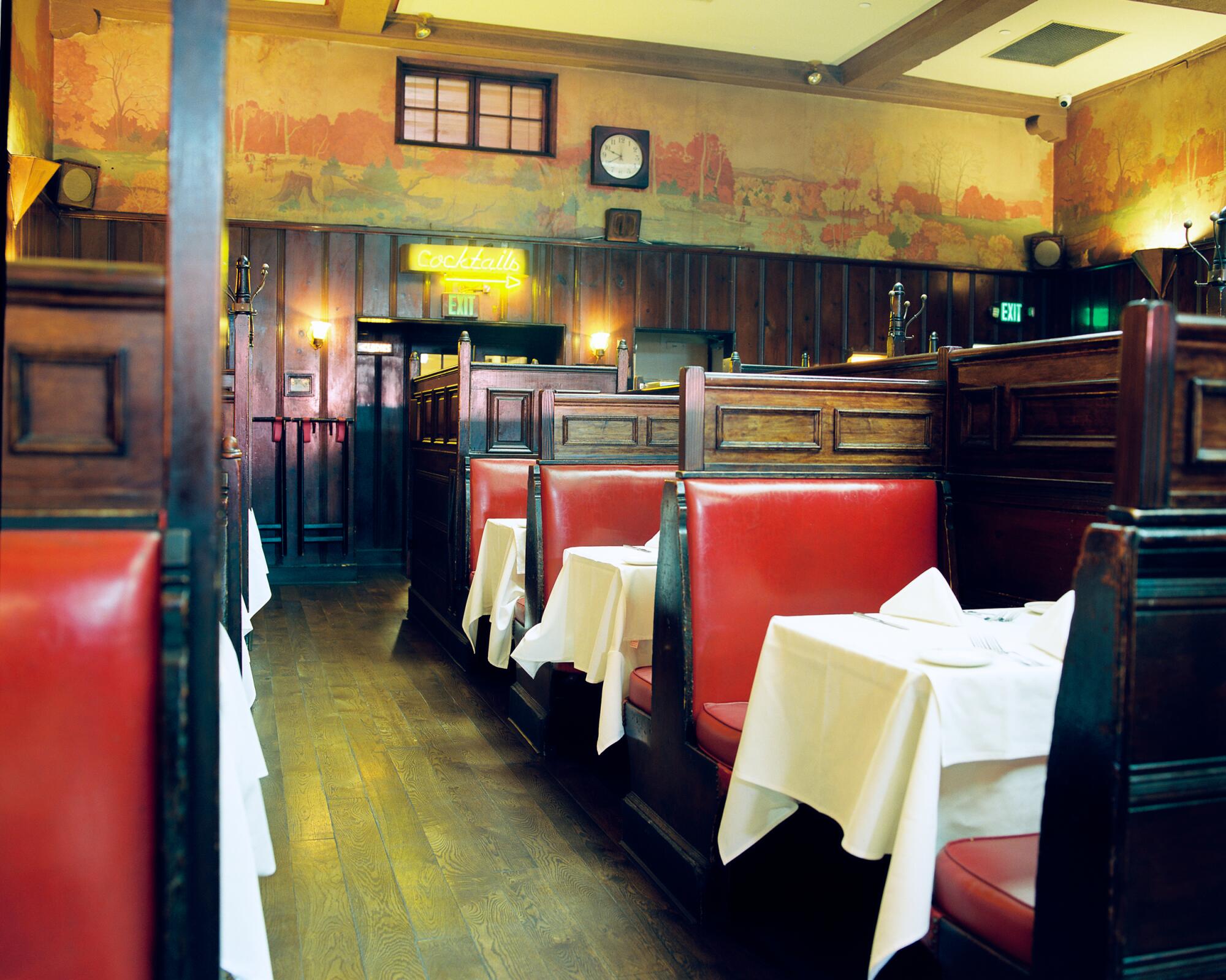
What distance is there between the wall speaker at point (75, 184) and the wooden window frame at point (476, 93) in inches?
107

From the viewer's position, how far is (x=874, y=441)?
3.20 m

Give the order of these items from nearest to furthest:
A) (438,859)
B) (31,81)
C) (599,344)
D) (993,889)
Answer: (993,889), (438,859), (31,81), (599,344)

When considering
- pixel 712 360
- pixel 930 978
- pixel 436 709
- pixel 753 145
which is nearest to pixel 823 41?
pixel 753 145

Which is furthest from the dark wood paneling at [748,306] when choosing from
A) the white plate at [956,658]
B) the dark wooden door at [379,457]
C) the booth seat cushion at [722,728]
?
the white plate at [956,658]

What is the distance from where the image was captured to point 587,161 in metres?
10.3

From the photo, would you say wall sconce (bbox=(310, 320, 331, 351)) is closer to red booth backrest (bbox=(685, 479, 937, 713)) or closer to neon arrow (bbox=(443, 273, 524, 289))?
neon arrow (bbox=(443, 273, 524, 289))

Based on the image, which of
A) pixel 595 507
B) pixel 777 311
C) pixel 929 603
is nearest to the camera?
pixel 929 603

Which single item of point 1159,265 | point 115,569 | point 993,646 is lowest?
point 993,646

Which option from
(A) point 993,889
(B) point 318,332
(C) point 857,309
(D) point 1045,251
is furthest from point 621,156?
(A) point 993,889

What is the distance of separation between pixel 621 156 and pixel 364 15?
277 centimetres

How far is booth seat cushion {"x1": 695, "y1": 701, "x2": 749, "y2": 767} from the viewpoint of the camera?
2559mm

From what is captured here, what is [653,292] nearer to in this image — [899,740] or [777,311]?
[777,311]

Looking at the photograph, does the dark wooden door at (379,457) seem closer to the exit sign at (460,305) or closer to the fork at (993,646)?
the exit sign at (460,305)

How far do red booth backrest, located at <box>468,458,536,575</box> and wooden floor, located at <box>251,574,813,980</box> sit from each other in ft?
3.33
